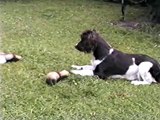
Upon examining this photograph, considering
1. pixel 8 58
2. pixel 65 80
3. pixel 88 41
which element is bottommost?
pixel 65 80

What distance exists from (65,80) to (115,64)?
76cm

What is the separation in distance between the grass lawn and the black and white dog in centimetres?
13

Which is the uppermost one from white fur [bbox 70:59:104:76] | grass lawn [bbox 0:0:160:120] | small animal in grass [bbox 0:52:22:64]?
small animal in grass [bbox 0:52:22:64]

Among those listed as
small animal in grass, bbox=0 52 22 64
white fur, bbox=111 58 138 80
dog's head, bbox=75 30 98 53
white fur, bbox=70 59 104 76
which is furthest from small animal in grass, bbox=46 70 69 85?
small animal in grass, bbox=0 52 22 64

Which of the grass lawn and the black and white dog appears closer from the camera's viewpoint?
the grass lawn

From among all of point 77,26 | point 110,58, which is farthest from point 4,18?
point 110,58

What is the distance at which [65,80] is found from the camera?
19.6 ft

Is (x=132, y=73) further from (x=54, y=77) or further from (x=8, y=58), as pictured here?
(x=8, y=58)

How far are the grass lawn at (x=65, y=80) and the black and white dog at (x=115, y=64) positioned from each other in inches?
5.1

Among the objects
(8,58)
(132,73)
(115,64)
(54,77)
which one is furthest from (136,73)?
(8,58)

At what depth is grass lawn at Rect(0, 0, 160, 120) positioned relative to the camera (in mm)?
5047

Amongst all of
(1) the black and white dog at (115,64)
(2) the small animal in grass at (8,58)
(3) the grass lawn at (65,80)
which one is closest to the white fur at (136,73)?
(1) the black and white dog at (115,64)

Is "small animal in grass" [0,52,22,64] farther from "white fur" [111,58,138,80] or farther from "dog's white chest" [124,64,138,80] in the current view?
"dog's white chest" [124,64,138,80]

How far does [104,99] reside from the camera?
5473mm
